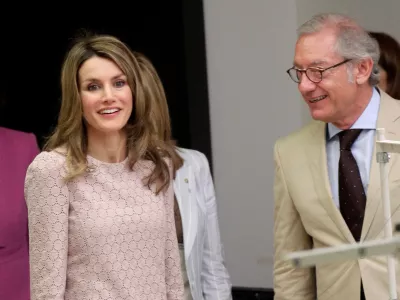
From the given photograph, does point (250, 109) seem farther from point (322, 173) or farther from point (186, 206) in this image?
point (322, 173)

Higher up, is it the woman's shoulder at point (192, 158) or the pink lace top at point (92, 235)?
the woman's shoulder at point (192, 158)

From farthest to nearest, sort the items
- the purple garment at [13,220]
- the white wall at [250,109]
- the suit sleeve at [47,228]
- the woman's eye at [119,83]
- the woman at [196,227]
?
the white wall at [250,109] < the purple garment at [13,220] < the woman at [196,227] < the woman's eye at [119,83] < the suit sleeve at [47,228]

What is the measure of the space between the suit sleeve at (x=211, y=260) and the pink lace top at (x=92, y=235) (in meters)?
0.42

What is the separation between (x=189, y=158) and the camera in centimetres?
367

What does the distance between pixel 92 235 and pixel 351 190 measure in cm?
81

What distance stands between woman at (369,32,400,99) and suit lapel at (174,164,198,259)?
3.22ft

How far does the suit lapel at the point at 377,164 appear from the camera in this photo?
3.17 m

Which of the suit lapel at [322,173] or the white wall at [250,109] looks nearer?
the suit lapel at [322,173]

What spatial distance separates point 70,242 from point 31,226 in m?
0.13

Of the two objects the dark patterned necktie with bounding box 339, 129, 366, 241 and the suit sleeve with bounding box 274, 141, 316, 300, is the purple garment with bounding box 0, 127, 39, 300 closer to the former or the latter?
the suit sleeve with bounding box 274, 141, 316, 300

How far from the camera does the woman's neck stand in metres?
3.30

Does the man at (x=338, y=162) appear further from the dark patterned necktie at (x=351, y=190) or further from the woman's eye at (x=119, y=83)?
the woman's eye at (x=119, y=83)

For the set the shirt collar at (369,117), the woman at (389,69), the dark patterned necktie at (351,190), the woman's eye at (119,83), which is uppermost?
the woman at (389,69)

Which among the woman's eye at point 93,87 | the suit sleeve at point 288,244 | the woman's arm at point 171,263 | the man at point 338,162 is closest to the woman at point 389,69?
the man at point 338,162
